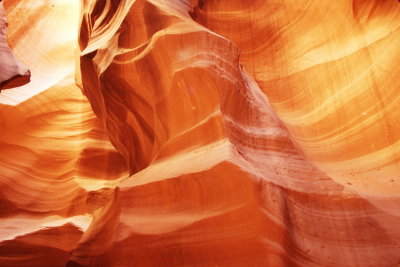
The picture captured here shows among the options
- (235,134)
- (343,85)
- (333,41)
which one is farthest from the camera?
(333,41)

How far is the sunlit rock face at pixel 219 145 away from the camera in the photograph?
3.06 m

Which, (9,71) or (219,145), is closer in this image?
(219,145)

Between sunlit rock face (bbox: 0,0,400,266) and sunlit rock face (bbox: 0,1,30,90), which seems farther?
sunlit rock face (bbox: 0,1,30,90)

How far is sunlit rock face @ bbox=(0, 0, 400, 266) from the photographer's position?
306 cm

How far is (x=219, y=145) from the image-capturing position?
10.9 feet

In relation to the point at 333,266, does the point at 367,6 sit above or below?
above

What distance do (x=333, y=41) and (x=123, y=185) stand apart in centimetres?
296

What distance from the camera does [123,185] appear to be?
11.6ft

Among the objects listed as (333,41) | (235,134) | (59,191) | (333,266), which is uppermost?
(333,41)

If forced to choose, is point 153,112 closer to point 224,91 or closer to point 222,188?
point 224,91

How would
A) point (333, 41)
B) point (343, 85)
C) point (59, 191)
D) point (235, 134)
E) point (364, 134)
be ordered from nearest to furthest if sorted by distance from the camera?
1. point (235, 134)
2. point (364, 134)
3. point (343, 85)
4. point (333, 41)
5. point (59, 191)

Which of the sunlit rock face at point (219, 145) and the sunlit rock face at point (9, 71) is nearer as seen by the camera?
the sunlit rock face at point (219, 145)

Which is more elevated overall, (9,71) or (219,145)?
(9,71)

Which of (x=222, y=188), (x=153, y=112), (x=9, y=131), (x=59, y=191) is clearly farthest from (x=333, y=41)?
(x=9, y=131)
